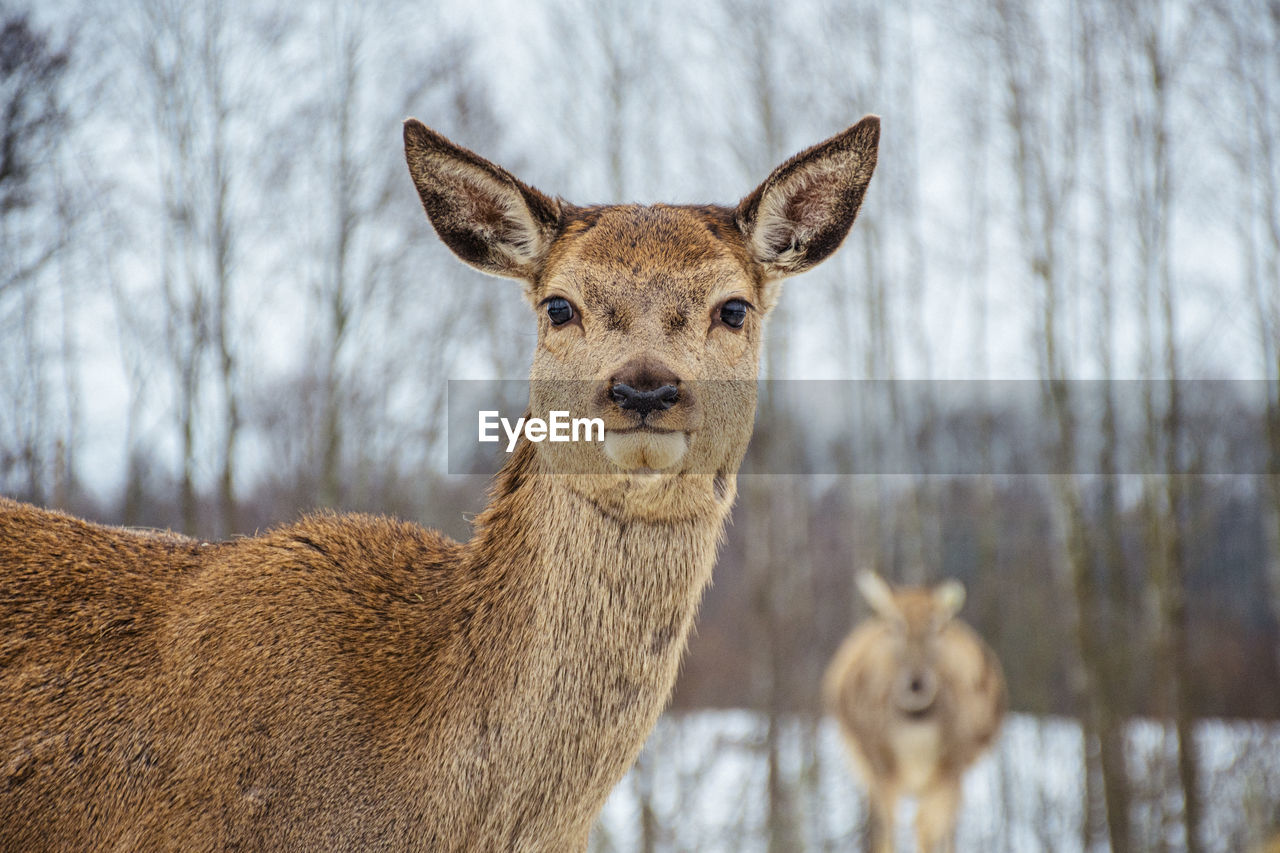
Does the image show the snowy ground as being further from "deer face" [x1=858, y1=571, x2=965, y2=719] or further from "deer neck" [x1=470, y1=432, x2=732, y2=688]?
"deer neck" [x1=470, y1=432, x2=732, y2=688]

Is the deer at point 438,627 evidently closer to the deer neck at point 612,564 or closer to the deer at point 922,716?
the deer neck at point 612,564

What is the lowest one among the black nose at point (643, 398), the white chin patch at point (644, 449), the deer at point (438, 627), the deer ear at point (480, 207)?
the deer at point (438, 627)

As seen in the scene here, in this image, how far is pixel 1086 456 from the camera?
13812 mm

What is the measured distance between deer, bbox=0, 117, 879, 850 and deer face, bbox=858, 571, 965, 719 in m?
7.21

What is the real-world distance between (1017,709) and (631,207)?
18787mm

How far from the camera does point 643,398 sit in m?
2.87

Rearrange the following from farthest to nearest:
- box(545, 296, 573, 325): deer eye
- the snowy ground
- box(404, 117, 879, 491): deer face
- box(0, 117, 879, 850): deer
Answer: the snowy ground, box(545, 296, 573, 325): deer eye, box(404, 117, 879, 491): deer face, box(0, 117, 879, 850): deer

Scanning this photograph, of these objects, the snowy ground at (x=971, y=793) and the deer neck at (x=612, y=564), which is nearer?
the deer neck at (x=612, y=564)

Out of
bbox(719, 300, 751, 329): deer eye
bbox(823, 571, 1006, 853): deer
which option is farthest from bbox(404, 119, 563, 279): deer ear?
bbox(823, 571, 1006, 853): deer

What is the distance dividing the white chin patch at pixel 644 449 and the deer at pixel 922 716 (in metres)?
7.54

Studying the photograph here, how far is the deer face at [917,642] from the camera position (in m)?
10.0

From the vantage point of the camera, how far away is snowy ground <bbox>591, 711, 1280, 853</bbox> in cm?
1222

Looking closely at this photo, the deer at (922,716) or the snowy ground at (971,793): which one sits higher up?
the deer at (922,716)

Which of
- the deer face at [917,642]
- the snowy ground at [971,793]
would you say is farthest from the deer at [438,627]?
the snowy ground at [971,793]
